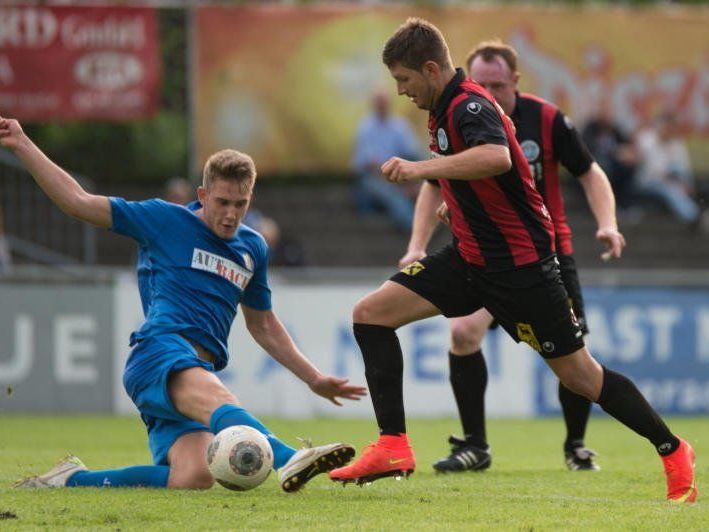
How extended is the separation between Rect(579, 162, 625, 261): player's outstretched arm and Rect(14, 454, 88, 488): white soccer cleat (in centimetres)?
303

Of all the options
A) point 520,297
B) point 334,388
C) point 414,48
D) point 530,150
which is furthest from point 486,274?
point 530,150

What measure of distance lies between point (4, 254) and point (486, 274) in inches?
412

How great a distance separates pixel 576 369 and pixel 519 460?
2.84 meters

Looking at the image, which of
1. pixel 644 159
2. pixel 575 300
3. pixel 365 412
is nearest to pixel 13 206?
pixel 365 412

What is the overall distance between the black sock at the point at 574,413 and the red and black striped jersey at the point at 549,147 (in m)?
0.91

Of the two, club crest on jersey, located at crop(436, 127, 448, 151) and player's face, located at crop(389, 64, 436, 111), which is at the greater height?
player's face, located at crop(389, 64, 436, 111)

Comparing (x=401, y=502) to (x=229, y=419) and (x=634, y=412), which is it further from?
(x=634, y=412)

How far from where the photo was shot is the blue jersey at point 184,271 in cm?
682

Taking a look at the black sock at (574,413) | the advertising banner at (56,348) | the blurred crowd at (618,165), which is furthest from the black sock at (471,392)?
the blurred crowd at (618,165)

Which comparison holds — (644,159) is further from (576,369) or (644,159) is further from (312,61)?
(576,369)

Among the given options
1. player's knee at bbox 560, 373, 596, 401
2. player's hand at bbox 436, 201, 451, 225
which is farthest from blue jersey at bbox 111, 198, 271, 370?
player's knee at bbox 560, 373, 596, 401

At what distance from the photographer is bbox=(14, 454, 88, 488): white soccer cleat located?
6.94 metres

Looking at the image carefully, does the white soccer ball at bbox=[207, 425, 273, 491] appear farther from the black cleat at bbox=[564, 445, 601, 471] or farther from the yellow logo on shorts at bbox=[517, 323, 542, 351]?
the black cleat at bbox=[564, 445, 601, 471]

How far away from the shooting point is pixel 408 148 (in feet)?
61.4
